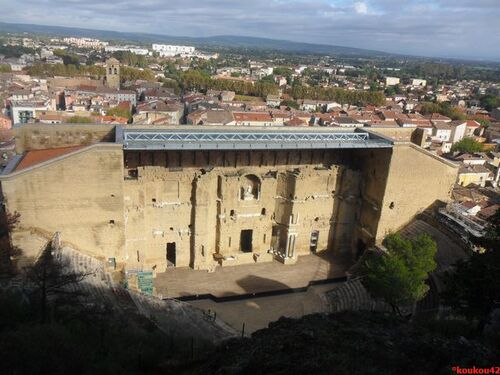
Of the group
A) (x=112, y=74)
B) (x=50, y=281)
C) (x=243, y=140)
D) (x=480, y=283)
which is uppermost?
(x=243, y=140)

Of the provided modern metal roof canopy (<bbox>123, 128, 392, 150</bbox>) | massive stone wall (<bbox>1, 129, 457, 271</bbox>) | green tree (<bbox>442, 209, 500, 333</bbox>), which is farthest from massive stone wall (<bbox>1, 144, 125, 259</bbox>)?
green tree (<bbox>442, 209, 500, 333</bbox>)

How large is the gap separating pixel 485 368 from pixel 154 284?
2007 centimetres

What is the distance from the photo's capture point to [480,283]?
55.2 ft

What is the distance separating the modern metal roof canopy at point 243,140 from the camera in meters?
24.9

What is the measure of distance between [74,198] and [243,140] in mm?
10475

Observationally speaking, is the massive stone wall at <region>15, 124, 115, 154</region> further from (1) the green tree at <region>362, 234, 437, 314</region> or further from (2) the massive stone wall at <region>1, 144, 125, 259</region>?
(1) the green tree at <region>362, 234, 437, 314</region>

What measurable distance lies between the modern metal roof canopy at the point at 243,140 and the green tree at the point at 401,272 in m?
7.77

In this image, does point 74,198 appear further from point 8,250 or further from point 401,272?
point 401,272

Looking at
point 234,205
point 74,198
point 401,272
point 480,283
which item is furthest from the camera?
point 234,205

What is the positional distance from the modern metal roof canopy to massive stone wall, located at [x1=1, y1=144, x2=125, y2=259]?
6.29 feet

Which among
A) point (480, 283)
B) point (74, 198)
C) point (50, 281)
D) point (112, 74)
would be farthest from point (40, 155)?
point (112, 74)

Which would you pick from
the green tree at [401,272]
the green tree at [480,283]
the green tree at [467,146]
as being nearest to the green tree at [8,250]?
the green tree at [401,272]

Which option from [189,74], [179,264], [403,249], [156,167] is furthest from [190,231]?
[189,74]

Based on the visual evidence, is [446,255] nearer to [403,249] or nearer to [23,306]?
[403,249]
